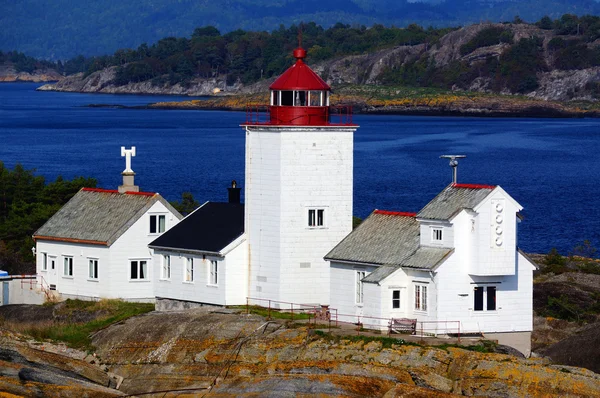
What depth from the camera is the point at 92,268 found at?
37.4 meters

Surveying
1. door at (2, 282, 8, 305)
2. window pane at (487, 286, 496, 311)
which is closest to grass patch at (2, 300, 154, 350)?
door at (2, 282, 8, 305)

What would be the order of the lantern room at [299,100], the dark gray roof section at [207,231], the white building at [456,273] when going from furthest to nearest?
the dark gray roof section at [207,231]
the lantern room at [299,100]
the white building at [456,273]

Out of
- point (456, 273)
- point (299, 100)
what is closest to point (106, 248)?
point (299, 100)

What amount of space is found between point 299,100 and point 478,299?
22.4ft

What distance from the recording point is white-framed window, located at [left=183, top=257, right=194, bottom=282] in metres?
34.7

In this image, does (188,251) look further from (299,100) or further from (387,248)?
(387,248)

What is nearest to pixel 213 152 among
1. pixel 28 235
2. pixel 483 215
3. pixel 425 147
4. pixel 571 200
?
pixel 425 147

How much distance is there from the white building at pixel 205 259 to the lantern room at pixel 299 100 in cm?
304

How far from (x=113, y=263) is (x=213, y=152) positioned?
87.2 meters

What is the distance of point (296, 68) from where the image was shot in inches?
1339

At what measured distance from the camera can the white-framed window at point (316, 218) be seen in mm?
33562

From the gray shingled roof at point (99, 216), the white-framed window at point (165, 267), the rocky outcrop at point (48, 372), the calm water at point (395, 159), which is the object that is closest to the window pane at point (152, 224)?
the gray shingled roof at point (99, 216)

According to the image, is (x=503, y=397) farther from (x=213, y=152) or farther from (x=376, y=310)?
(x=213, y=152)

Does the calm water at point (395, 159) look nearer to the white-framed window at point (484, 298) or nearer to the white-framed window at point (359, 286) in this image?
the white-framed window at point (359, 286)
